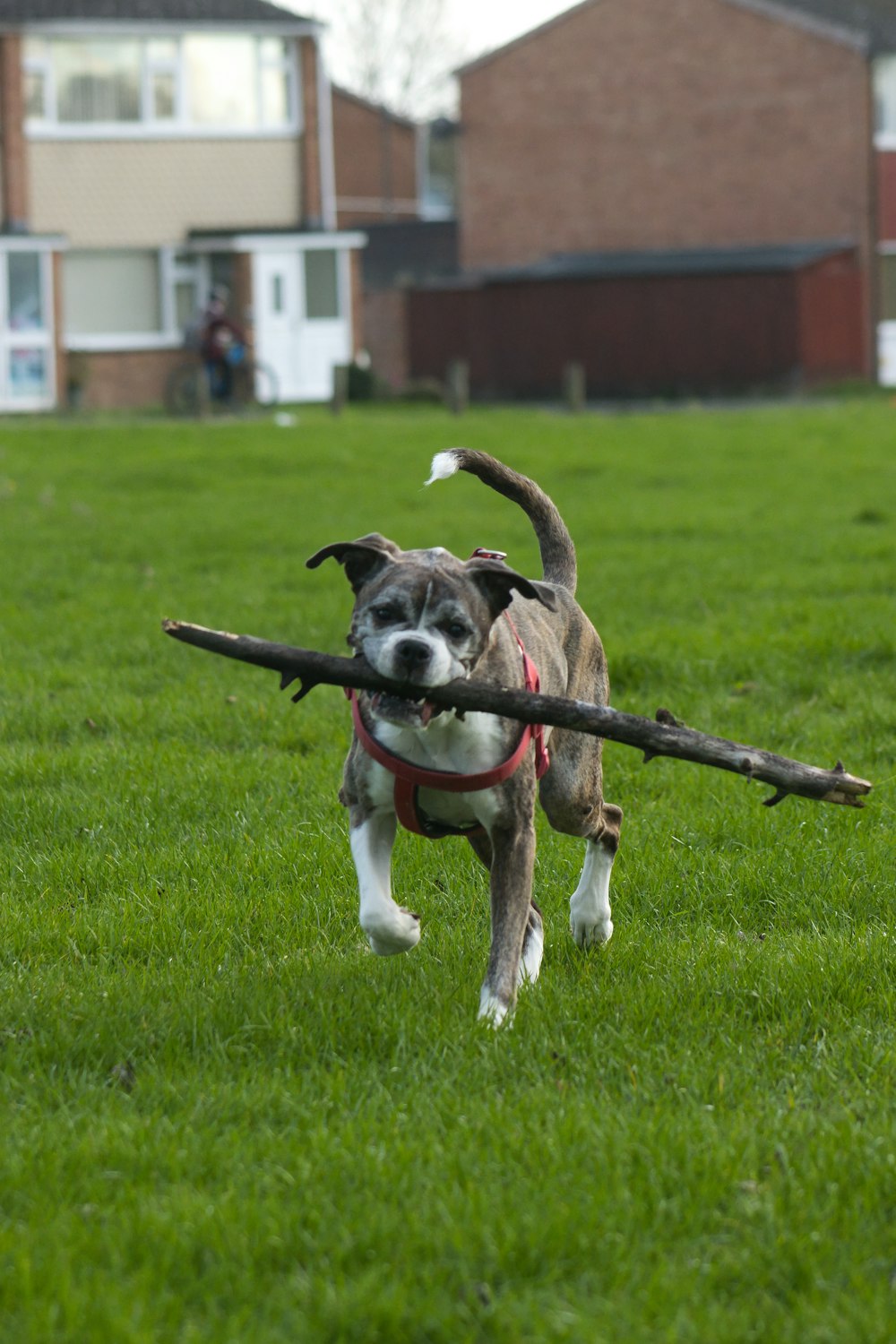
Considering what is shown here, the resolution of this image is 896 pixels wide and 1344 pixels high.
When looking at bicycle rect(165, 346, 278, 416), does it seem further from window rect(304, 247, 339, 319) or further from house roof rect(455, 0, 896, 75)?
house roof rect(455, 0, 896, 75)

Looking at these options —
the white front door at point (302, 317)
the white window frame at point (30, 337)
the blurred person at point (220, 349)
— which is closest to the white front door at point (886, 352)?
the white front door at point (302, 317)

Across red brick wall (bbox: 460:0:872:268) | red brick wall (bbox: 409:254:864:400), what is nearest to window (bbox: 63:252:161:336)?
red brick wall (bbox: 409:254:864:400)

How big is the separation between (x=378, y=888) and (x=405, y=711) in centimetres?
57

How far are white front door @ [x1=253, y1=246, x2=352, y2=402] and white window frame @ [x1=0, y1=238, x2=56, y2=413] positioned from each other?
4688 millimetres

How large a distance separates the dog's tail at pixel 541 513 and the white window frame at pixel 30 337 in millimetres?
32912

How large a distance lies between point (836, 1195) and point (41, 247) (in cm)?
3683

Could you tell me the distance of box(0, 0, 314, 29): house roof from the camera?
38094 millimetres

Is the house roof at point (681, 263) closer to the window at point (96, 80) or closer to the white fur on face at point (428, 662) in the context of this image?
the window at point (96, 80)

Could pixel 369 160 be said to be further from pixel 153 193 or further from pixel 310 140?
pixel 153 193

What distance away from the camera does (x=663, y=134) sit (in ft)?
150

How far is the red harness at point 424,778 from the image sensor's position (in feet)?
16.3

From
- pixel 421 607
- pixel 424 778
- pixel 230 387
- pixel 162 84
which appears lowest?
pixel 424 778

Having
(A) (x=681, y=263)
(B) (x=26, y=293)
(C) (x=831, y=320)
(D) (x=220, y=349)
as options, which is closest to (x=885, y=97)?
(C) (x=831, y=320)

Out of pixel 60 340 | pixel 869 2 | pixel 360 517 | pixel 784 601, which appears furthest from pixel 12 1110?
pixel 869 2
